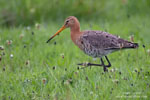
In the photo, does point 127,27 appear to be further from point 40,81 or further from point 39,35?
point 40,81

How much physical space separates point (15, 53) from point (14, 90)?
1.90 meters

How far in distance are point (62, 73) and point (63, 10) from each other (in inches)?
188

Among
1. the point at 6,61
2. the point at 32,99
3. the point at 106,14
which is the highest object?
the point at 106,14

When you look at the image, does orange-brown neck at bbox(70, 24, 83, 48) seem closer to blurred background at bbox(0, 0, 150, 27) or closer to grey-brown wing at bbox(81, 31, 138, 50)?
grey-brown wing at bbox(81, 31, 138, 50)

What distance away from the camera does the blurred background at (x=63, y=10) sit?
9.87m

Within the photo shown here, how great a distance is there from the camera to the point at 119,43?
6066 millimetres

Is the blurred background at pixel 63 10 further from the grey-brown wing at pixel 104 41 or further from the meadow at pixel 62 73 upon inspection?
the grey-brown wing at pixel 104 41

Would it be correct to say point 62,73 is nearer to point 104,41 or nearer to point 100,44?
point 100,44

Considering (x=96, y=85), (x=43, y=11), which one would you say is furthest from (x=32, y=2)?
(x=96, y=85)

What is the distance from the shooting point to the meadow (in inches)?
193

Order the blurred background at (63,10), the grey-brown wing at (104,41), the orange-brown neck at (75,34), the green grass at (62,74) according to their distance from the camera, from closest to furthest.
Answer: the green grass at (62,74) < the grey-brown wing at (104,41) < the orange-brown neck at (75,34) < the blurred background at (63,10)

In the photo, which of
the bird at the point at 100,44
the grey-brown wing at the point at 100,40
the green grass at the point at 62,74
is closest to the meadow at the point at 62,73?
the green grass at the point at 62,74

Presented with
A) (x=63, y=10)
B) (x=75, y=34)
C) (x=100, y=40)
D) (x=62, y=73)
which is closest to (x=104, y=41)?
(x=100, y=40)

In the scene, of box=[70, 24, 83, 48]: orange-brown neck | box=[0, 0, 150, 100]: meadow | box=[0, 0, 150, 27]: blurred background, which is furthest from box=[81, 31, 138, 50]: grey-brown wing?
box=[0, 0, 150, 27]: blurred background
